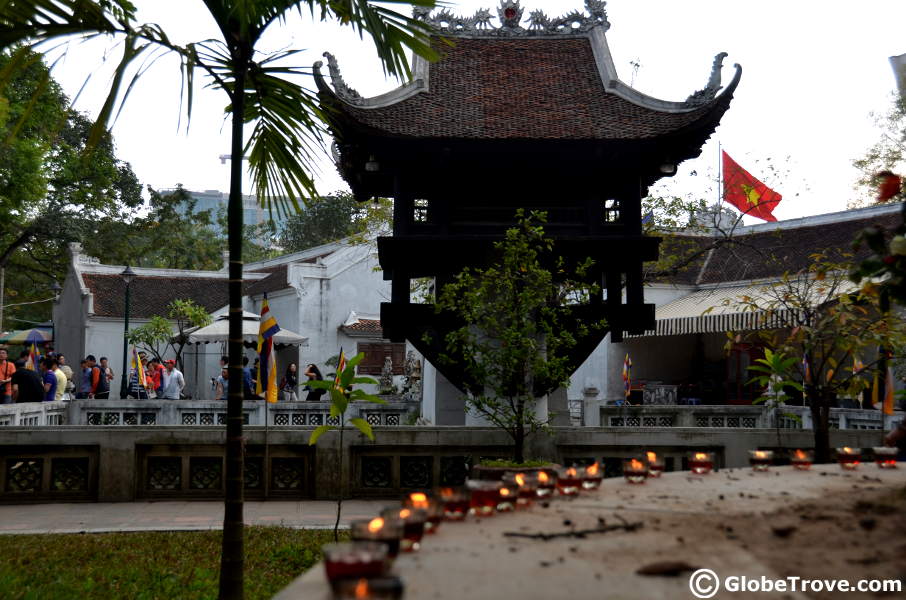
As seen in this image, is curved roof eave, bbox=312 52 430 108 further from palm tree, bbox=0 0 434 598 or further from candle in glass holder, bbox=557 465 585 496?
candle in glass holder, bbox=557 465 585 496

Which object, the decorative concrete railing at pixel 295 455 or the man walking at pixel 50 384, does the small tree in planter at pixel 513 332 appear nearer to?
the decorative concrete railing at pixel 295 455

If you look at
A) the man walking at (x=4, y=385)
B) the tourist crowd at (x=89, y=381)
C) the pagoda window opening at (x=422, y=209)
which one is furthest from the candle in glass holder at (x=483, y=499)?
the man walking at (x=4, y=385)

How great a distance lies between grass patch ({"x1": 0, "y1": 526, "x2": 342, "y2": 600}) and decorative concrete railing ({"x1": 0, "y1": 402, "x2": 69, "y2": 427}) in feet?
15.1

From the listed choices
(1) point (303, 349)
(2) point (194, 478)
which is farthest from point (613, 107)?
(1) point (303, 349)

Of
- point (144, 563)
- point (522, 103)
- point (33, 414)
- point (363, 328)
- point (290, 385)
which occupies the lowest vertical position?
point (144, 563)

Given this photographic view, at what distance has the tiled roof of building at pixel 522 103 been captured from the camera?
12.3 metres

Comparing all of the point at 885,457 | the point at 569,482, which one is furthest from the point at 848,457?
the point at 569,482

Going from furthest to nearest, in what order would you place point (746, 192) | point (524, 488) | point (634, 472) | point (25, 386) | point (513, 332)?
point (746, 192) < point (25, 386) < point (513, 332) < point (634, 472) < point (524, 488)

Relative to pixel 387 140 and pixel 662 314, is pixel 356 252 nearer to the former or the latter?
pixel 662 314

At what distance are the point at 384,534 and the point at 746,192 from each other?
56.0ft

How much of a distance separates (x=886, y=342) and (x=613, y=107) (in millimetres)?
5744

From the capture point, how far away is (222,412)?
1694cm

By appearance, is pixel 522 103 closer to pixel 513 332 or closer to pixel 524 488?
pixel 513 332

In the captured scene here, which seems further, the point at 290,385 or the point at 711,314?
the point at 290,385
